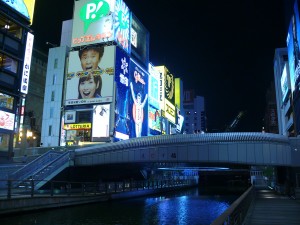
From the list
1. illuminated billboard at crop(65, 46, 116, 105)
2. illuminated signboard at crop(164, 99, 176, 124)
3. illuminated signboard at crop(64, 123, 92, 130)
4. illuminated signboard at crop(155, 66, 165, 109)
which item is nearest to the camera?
illuminated signboard at crop(64, 123, 92, 130)

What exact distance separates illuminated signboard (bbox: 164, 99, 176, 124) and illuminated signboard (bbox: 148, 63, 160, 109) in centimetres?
691

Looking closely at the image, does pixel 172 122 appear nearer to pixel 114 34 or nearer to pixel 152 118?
pixel 152 118

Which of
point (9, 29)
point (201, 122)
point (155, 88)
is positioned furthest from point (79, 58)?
point (201, 122)

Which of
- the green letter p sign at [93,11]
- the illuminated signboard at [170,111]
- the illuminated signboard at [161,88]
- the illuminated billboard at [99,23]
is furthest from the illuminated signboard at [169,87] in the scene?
the green letter p sign at [93,11]

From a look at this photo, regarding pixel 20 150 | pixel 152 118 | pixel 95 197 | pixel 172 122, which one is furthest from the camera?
pixel 172 122

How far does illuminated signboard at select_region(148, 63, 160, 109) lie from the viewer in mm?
80812

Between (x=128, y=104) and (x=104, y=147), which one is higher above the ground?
(x=128, y=104)

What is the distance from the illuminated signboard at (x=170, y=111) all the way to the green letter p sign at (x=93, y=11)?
3494cm

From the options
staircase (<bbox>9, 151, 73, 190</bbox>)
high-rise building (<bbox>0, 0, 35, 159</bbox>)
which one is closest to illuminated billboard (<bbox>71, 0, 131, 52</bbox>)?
high-rise building (<bbox>0, 0, 35, 159</bbox>)

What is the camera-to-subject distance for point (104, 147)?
112 feet

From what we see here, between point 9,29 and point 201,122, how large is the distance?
453 ft

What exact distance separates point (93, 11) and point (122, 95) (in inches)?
708

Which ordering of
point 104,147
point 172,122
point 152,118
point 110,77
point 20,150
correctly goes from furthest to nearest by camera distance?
1. point 172,122
2. point 152,118
3. point 110,77
4. point 20,150
5. point 104,147

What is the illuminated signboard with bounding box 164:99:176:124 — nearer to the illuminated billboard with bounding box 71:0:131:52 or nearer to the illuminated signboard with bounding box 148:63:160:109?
the illuminated signboard with bounding box 148:63:160:109
